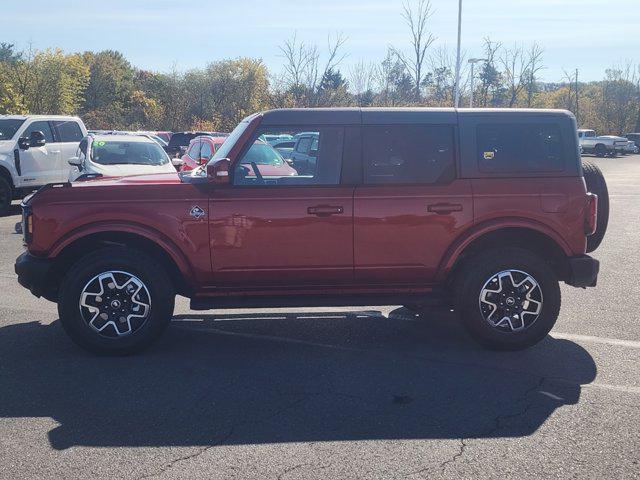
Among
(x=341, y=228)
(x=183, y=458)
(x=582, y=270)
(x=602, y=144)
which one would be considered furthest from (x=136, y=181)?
(x=602, y=144)

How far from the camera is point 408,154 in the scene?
648 centimetres

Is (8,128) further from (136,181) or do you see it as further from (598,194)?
(598,194)

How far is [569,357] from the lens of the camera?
6336 mm

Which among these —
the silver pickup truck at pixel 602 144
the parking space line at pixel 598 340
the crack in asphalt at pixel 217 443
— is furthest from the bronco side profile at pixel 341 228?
the silver pickup truck at pixel 602 144

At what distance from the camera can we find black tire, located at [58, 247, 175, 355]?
20.2 ft

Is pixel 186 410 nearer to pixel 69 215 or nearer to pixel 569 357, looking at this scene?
pixel 69 215

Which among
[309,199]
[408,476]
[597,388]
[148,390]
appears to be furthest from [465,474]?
[309,199]

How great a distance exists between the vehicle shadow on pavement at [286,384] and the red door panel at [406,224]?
2.49 feet

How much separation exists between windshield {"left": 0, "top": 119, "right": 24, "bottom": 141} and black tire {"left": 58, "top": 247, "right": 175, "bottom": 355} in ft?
37.3

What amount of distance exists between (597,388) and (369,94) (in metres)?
34.4

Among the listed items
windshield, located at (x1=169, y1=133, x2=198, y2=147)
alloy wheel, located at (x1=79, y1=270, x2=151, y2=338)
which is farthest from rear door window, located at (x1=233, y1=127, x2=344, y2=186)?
windshield, located at (x1=169, y1=133, x2=198, y2=147)

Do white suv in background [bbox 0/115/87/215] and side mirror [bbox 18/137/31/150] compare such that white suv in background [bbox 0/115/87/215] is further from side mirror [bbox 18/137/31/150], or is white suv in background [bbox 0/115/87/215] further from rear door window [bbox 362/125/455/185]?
rear door window [bbox 362/125/455/185]

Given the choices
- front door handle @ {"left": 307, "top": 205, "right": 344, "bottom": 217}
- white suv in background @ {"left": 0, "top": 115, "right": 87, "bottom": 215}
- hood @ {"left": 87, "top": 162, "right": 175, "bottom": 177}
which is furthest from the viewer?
white suv in background @ {"left": 0, "top": 115, "right": 87, "bottom": 215}

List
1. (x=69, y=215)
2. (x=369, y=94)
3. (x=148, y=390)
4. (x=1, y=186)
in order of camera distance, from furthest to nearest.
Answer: (x=369, y=94)
(x=1, y=186)
(x=69, y=215)
(x=148, y=390)
